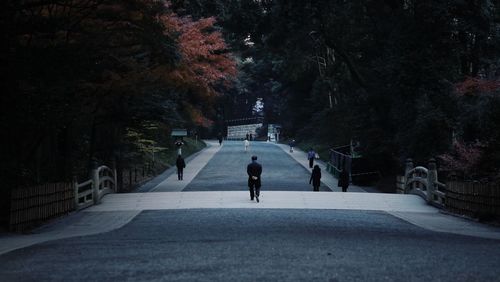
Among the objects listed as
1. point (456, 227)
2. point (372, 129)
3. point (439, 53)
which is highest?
point (439, 53)

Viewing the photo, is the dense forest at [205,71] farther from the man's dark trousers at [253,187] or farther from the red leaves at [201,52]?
the man's dark trousers at [253,187]

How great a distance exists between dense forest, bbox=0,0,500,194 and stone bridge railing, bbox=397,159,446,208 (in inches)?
43.9

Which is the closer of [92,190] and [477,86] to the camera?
[92,190]

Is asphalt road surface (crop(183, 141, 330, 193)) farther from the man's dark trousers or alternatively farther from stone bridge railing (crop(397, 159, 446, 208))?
stone bridge railing (crop(397, 159, 446, 208))

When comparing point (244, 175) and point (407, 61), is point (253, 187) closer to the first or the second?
point (407, 61)

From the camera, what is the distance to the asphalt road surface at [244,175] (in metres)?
33.2

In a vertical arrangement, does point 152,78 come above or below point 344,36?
below

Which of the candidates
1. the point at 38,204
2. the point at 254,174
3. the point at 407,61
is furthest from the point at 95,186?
the point at 407,61

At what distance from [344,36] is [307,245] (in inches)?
1082

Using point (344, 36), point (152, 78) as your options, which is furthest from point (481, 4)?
point (152, 78)

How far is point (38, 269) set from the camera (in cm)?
886

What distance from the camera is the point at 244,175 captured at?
40.3 metres

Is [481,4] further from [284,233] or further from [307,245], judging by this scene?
[307,245]

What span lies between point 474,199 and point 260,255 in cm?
1037
